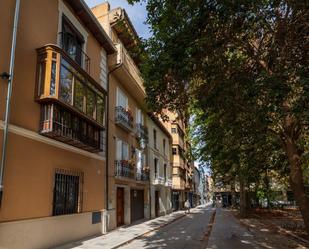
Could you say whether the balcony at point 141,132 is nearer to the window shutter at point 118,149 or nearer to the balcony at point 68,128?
the window shutter at point 118,149

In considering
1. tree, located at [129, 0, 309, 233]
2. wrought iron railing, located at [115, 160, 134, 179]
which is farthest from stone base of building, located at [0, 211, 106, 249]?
tree, located at [129, 0, 309, 233]

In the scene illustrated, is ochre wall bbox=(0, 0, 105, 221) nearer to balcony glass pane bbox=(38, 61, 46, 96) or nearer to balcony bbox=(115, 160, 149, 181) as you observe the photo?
balcony glass pane bbox=(38, 61, 46, 96)

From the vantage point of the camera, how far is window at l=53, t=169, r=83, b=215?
40.4ft

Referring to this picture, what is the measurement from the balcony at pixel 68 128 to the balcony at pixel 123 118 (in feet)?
14.1

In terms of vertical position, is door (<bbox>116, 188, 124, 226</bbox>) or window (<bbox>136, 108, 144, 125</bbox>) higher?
window (<bbox>136, 108, 144, 125</bbox>)

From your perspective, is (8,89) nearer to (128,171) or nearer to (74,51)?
(74,51)

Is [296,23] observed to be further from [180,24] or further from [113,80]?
[113,80]

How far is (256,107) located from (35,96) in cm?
725

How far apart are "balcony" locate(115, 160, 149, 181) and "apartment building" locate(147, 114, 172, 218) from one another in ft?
11.8

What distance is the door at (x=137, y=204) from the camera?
23866 millimetres

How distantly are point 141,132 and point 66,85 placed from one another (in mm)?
13353

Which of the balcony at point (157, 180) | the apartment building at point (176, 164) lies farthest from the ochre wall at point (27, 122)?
the apartment building at point (176, 164)

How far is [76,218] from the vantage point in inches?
530

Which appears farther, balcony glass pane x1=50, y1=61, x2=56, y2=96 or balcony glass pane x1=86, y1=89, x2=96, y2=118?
balcony glass pane x1=86, y1=89, x2=96, y2=118
